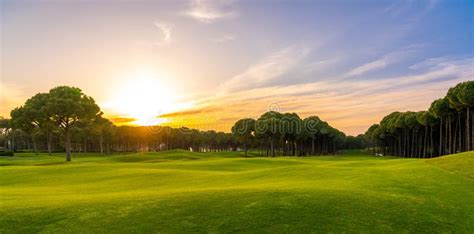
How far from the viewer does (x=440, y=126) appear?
3967 inches

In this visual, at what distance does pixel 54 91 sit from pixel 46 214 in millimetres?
61618

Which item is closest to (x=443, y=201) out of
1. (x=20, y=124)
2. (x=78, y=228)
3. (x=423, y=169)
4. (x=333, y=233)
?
(x=333, y=233)

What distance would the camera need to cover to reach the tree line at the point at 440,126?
73.8 metres

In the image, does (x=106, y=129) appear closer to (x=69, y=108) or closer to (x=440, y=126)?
(x=69, y=108)

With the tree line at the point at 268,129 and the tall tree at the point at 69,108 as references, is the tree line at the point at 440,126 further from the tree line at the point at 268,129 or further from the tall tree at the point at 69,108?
the tall tree at the point at 69,108

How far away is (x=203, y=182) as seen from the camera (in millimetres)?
29031

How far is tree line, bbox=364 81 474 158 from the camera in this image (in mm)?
73750

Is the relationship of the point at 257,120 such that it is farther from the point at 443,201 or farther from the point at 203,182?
the point at 443,201

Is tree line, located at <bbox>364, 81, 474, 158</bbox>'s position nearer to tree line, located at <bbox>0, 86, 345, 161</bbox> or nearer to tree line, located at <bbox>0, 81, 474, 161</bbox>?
tree line, located at <bbox>0, 81, 474, 161</bbox>

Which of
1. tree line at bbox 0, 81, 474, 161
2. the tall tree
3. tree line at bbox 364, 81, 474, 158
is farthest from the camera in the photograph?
tree line at bbox 364, 81, 474, 158

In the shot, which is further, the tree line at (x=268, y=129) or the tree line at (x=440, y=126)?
the tree line at (x=440, y=126)

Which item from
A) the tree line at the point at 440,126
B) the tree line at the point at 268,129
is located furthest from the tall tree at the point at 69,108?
the tree line at the point at 440,126

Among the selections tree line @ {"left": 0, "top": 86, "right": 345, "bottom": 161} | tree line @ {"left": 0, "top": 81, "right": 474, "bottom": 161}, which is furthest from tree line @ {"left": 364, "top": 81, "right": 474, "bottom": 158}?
Answer: tree line @ {"left": 0, "top": 86, "right": 345, "bottom": 161}

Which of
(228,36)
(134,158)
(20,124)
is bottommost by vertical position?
(134,158)
